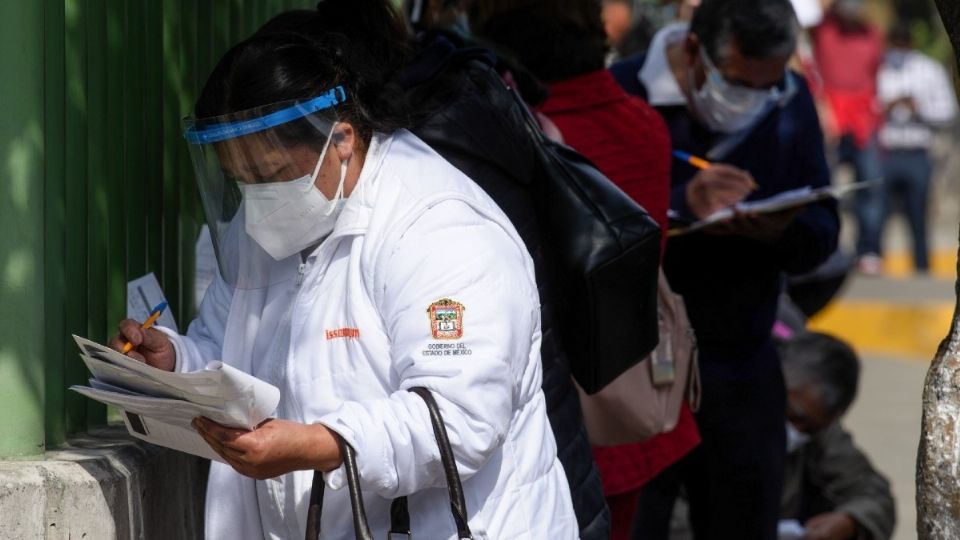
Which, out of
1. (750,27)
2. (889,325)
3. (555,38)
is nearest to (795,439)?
(750,27)

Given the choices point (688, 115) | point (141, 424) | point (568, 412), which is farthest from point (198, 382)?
point (688, 115)

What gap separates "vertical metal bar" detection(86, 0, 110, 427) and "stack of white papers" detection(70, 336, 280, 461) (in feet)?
1.84

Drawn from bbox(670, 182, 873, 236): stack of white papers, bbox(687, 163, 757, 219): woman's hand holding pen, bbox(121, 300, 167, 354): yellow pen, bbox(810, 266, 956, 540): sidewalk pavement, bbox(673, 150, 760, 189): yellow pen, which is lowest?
bbox(810, 266, 956, 540): sidewalk pavement

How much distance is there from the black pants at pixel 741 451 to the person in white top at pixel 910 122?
9.12 m

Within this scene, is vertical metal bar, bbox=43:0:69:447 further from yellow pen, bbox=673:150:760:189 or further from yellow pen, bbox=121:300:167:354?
yellow pen, bbox=673:150:760:189

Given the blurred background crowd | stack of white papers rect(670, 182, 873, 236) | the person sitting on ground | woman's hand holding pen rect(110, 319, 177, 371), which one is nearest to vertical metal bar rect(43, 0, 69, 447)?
woman's hand holding pen rect(110, 319, 177, 371)

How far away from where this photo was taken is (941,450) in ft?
8.97

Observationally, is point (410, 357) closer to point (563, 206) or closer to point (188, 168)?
point (563, 206)

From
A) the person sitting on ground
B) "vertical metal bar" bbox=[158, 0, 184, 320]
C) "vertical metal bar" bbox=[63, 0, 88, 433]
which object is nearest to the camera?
"vertical metal bar" bbox=[63, 0, 88, 433]

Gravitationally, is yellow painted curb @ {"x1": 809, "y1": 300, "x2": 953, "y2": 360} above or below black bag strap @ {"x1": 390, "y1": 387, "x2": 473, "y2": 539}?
below

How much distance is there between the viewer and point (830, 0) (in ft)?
45.9

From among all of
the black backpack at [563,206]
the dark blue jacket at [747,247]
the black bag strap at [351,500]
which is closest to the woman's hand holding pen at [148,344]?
the black bag strap at [351,500]

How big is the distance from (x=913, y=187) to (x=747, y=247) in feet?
30.9

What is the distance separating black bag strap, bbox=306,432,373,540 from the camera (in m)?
2.47
